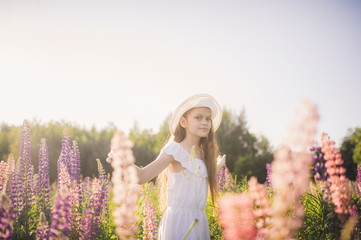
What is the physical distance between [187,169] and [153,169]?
399 millimetres

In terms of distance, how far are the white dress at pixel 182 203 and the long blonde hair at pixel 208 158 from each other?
257 mm

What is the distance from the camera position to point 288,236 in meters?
1.48

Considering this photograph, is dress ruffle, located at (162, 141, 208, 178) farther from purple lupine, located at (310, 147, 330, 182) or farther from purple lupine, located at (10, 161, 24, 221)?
purple lupine, located at (10, 161, 24, 221)

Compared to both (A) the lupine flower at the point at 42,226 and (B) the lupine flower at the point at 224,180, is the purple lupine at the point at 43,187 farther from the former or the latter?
(B) the lupine flower at the point at 224,180

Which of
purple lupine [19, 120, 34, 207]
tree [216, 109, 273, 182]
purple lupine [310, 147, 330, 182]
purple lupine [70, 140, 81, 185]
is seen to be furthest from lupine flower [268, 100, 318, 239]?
tree [216, 109, 273, 182]

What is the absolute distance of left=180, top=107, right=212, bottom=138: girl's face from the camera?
12.0 ft

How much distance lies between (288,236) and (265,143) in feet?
66.5

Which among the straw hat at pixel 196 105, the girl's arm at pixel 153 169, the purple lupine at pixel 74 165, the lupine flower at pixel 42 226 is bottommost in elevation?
the lupine flower at pixel 42 226

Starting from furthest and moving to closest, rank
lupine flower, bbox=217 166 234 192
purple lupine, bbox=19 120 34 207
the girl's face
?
lupine flower, bbox=217 166 234 192 < purple lupine, bbox=19 120 34 207 < the girl's face

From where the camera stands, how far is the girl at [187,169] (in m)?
3.21

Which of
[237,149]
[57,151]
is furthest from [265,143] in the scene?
[57,151]

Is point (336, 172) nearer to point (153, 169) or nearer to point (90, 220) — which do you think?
point (153, 169)

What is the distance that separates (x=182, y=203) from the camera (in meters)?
3.30

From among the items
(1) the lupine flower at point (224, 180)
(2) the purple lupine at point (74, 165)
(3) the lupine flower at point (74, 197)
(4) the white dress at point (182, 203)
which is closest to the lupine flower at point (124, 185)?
(3) the lupine flower at point (74, 197)
